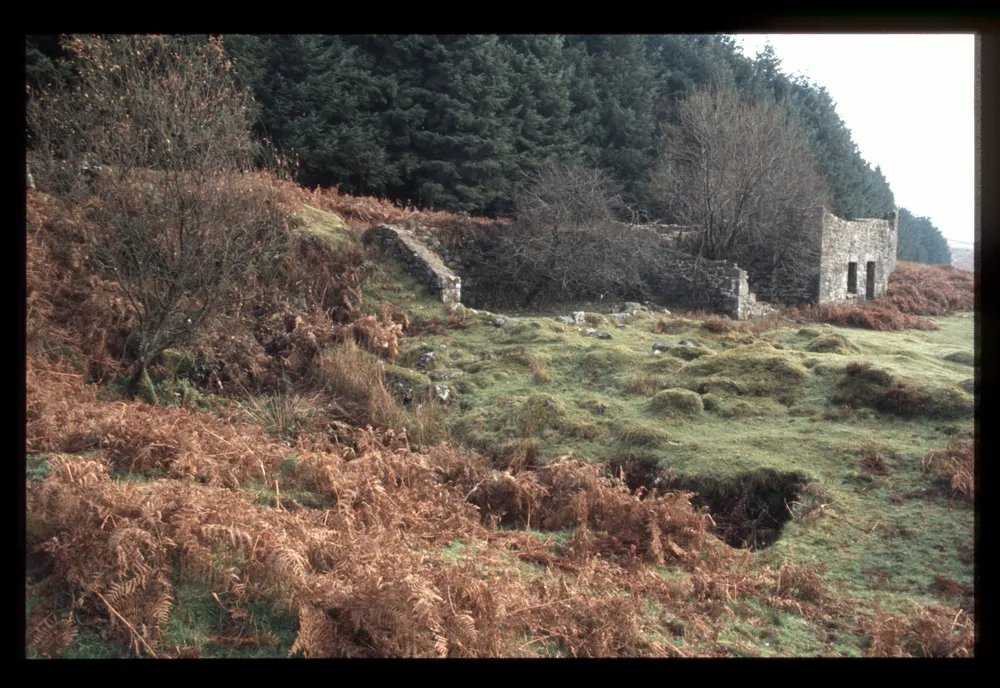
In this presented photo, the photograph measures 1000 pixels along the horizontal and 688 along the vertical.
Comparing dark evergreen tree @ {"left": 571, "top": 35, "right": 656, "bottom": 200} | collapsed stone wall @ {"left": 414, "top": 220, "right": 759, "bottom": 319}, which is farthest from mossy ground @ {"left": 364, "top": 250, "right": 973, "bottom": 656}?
dark evergreen tree @ {"left": 571, "top": 35, "right": 656, "bottom": 200}

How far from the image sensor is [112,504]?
4.42 meters

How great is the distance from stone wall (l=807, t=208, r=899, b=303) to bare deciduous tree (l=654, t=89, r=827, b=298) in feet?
2.14

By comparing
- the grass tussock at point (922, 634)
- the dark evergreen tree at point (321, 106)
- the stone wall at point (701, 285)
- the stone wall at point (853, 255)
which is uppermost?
the dark evergreen tree at point (321, 106)

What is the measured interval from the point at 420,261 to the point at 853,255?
16667 millimetres

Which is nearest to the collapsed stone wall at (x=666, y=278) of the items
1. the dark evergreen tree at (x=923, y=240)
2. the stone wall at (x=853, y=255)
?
the stone wall at (x=853, y=255)

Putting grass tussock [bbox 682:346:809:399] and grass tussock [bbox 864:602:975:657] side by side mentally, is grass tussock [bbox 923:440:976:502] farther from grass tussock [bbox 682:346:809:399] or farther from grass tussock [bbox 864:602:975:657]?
grass tussock [bbox 682:346:809:399]

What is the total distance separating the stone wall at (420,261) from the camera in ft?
45.5

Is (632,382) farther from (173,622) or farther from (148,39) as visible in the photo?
(148,39)

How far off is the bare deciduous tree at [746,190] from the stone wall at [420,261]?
9.67m

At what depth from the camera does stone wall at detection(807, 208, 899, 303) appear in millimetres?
22656

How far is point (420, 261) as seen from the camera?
1415 cm

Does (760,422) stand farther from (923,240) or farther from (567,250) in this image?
(923,240)

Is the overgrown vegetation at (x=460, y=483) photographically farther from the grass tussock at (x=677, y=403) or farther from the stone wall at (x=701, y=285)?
the stone wall at (x=701, y=285)
